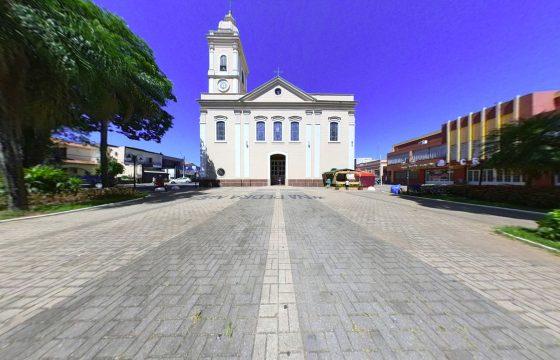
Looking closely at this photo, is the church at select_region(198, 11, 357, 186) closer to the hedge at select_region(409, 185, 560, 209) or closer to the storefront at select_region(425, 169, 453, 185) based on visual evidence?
the hedge at select_region(409, 185, 560, 209)

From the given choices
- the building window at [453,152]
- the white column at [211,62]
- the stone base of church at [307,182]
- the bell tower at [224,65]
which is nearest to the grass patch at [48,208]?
the stone base of church at [307,182]

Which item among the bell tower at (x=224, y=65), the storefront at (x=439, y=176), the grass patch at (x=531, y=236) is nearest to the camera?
the grass patch at (x=531, y=236)

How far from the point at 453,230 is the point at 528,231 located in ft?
6.00

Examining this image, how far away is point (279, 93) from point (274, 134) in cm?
637

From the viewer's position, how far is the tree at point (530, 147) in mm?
10469

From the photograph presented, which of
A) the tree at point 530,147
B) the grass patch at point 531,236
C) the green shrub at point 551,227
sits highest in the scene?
the tree at point 530,147

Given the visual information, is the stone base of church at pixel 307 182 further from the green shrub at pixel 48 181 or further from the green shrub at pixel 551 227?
the green shrub at pixel 551 227

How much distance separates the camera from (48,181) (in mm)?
10844

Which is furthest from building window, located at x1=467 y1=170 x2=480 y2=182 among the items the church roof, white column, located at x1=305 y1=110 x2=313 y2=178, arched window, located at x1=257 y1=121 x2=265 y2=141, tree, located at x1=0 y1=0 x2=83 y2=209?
the church roof

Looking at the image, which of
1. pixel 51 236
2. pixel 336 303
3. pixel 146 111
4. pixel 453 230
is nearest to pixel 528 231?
pixel 453 230

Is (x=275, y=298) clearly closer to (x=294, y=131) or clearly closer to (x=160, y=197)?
(x=160, y=197)

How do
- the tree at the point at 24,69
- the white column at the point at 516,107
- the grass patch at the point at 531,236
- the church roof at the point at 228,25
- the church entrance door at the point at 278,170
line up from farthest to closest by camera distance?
the church roof at the point at 228,25 < the church entrance door at the point at 278,170 < the white column at the point at 516,107 < the tree at the point at 24,69 < the grass patch at the point at 531,236

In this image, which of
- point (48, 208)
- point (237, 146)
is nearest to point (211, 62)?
point (237, 146)

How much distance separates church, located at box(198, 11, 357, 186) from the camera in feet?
99.8
